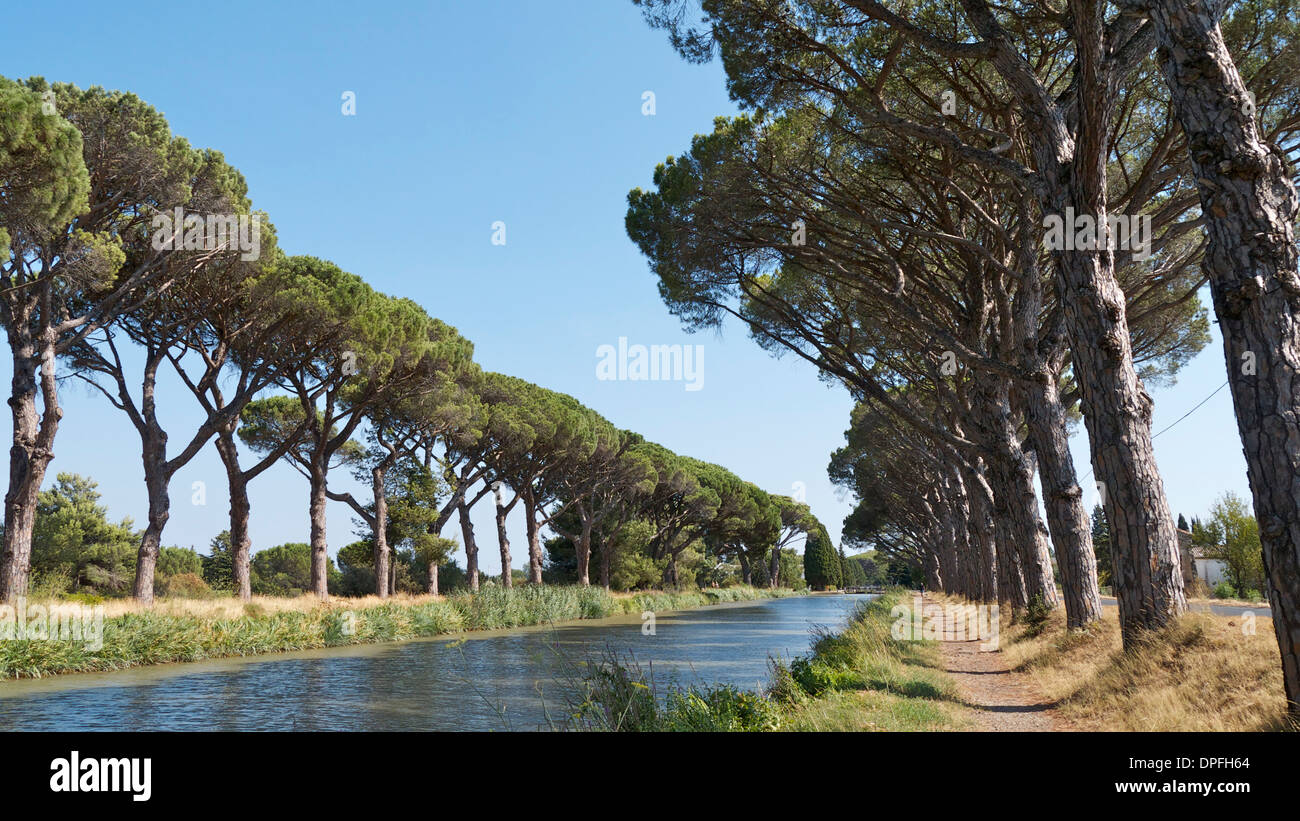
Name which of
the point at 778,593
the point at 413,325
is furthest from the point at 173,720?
the point at 778,593

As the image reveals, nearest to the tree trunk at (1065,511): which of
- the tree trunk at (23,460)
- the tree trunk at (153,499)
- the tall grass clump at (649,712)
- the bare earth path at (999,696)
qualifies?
the bare earth path at (999,696)

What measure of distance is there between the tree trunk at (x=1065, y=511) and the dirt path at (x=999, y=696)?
129cm

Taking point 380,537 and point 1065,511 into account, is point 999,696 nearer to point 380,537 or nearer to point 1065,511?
point 1065,511

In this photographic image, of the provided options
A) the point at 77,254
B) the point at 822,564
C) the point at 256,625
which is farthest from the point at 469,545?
the point at 822,564

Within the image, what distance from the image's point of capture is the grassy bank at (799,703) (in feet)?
19.8

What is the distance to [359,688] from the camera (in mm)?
12703

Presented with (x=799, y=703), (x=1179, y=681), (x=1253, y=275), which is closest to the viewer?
(x=1253, y=275)

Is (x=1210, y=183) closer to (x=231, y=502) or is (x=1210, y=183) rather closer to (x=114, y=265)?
(x=114, y=265)

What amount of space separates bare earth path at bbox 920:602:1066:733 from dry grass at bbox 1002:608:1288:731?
18 centimetres

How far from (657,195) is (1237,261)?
443 inches

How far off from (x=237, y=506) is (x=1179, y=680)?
21653 mm

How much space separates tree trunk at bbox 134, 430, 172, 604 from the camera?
18.8 metres
